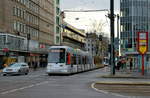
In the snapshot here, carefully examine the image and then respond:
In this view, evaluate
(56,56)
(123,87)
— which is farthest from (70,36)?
(123,87)

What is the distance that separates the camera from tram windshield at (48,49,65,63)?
121 feet

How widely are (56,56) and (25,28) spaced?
4665 centimetres

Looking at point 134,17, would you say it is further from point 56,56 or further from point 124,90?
point 124,90

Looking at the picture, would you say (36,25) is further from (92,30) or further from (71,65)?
(71,65)

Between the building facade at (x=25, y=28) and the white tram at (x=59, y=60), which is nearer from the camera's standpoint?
the white tram at (x=59, y=60)

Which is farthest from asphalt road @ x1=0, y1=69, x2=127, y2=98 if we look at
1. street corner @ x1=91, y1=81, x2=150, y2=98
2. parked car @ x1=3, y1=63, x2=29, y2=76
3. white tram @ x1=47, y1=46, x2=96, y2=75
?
parked car @ x1=3, y1=63, x2=29, y2=76

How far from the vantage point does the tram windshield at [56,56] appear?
36.9m

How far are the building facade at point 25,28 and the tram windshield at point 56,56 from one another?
22.5m

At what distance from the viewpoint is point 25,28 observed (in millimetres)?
82438

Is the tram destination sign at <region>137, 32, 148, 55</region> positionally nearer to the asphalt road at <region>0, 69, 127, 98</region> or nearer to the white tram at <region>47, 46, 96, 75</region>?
the white tram at <region>47, 46, 96, 75</region>

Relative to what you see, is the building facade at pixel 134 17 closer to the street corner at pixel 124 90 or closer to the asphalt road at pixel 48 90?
the asphalt road at pixel 48 90

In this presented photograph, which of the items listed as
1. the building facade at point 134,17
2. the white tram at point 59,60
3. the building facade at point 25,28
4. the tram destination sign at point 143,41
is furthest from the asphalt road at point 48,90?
the building facade at point 134,17

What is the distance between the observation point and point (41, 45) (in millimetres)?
96625

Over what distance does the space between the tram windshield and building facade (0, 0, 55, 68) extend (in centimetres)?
2253
